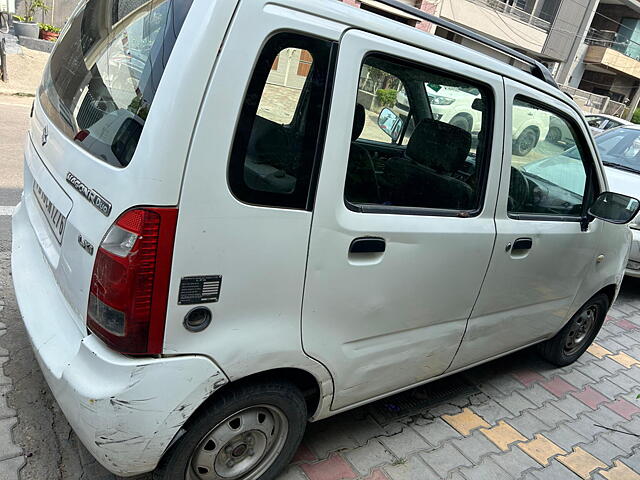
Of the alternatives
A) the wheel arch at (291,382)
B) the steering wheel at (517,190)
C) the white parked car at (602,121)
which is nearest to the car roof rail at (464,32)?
the steering wheel at (517,190)

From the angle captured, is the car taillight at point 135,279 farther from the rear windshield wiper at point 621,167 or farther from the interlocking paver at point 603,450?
the rear windshield wiper at point 621,167

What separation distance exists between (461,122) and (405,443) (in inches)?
65.7

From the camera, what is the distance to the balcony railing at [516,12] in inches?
861

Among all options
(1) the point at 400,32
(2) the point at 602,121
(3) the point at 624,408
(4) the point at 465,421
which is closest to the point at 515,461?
(4) the point at 465,421

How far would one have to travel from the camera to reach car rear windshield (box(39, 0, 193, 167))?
150 cm

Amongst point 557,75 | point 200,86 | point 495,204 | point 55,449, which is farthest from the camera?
point 557,75

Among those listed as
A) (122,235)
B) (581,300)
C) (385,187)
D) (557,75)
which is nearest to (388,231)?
(385,187)

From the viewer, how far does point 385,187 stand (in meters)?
2.03

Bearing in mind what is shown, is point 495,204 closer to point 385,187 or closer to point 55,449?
point 385,187

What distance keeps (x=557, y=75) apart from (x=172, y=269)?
32013 mm

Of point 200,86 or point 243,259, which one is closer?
point 200,86

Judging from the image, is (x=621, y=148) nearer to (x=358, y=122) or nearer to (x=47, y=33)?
(x=358, y=122)

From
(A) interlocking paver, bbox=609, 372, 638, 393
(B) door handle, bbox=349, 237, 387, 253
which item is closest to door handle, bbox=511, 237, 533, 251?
(B) door handle, bbox=349, 237, 387, 253

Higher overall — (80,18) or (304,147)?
(80,18)
